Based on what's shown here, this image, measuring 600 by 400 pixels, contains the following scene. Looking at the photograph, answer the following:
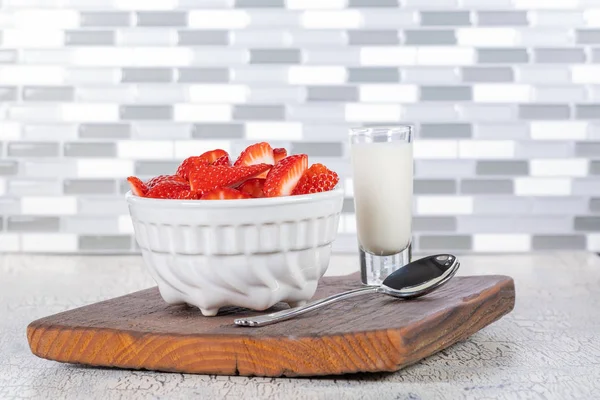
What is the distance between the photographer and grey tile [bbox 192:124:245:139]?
215 centimetres

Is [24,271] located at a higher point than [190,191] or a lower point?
lower

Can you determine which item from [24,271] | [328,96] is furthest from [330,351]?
[328,96]

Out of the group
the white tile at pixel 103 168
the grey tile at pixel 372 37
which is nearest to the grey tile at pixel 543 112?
the grey tile at pixel 372 37

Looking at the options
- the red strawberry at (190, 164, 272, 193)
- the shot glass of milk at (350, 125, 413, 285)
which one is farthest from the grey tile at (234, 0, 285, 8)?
the red strawberry at (190, 164, 272, 193)

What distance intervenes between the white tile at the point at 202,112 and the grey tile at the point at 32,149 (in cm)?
34

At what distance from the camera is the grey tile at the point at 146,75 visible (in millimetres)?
2150

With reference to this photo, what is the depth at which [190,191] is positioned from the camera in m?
1.07

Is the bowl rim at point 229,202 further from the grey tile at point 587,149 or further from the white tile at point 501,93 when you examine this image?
the grey tile at point 587,149

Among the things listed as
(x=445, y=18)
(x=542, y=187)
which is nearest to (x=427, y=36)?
(x=445, y=18)

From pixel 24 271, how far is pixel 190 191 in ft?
3.14

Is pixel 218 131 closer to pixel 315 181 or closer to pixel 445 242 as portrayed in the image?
pixel 445 242

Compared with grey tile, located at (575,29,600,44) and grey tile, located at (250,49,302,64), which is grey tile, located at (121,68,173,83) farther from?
grey tile, located at (575,29,600,44)

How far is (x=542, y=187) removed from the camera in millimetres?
2168

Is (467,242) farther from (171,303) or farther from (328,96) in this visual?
(171,303)
